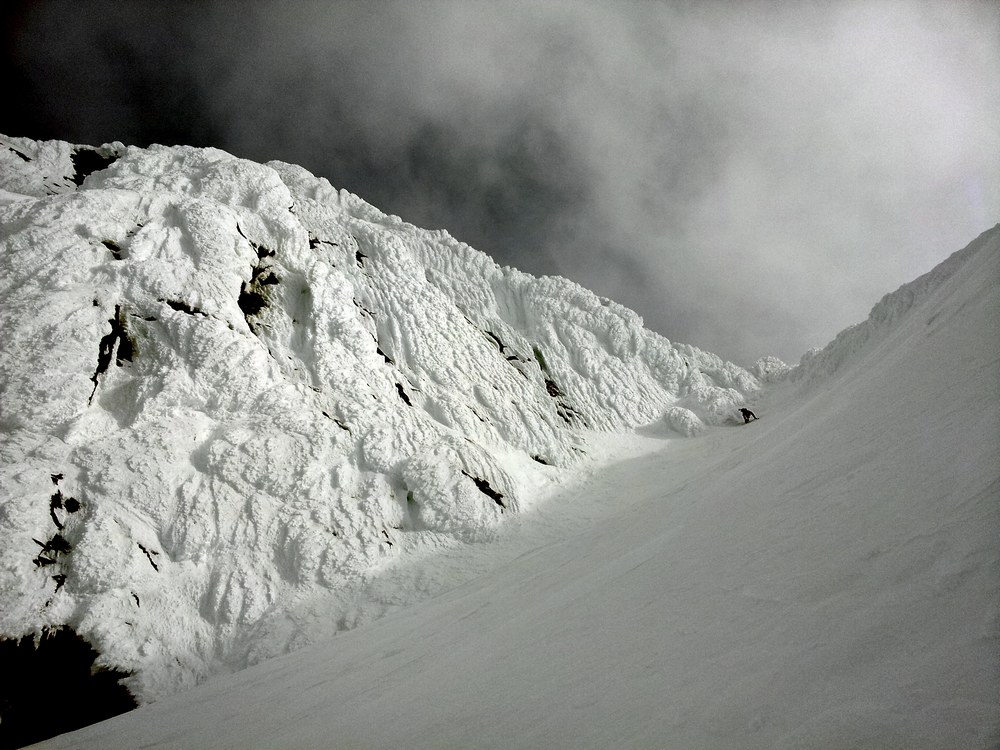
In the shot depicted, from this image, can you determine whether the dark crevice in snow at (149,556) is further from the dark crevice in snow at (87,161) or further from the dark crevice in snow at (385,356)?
the dark crevice in snow at (87,161)

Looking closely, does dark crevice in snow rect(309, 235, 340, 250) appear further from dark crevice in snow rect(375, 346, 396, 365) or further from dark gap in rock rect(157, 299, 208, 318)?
dark gap in rock rect(157, 299, 208, 318)

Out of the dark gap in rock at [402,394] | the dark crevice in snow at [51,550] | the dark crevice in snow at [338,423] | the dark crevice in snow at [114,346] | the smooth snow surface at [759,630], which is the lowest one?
the smooth snow surface at [759,630]

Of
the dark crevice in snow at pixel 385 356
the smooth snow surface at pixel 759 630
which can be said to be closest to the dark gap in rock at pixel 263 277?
the dark crevice in snow at pixel 385 356

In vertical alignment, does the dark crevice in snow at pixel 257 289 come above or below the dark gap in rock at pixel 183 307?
above

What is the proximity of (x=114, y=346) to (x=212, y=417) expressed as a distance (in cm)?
368

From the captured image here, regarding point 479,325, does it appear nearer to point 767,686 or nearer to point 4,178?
point 4,178

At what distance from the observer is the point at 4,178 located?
25.4 m

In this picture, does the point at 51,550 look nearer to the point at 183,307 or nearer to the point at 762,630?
the point at 183,307

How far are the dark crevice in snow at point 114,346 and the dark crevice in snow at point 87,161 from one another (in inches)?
756

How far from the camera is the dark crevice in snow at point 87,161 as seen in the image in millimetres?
28969

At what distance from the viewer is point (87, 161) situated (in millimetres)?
30172

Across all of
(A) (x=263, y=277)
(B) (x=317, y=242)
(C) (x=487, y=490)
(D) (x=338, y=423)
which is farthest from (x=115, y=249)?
(C) (x=487, y=490)

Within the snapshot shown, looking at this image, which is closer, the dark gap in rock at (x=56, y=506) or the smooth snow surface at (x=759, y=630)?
the smooth snow surface at (x=759, y=630)

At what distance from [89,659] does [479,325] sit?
2478 centimetres
